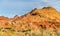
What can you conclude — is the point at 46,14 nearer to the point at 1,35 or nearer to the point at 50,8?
the point at 50,8

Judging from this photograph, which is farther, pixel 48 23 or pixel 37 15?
pixel 37 15

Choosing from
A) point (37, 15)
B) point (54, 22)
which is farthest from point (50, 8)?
point (54, 22)

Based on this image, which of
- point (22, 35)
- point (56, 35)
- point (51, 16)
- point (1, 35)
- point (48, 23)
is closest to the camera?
point (1, 35)

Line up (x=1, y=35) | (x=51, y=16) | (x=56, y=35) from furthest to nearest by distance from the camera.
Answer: (x=51, y=16), (x=56, y=35), (x=1, y=35)

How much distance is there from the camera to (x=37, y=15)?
80812 millimetres

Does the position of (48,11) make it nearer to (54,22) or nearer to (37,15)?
(37,15)

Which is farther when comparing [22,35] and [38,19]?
[38,19]

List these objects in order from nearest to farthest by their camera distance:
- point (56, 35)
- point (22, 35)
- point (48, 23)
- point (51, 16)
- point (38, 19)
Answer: point (22, 35) → point (56, 35) → point (48, 23) → point (38, 19) → point (51, 16)

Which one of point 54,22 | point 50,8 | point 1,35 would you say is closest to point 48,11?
point 50,8

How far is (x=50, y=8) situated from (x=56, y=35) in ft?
164

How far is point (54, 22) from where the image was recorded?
7225cm

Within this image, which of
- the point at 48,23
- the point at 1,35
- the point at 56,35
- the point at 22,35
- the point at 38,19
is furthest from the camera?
the point at 38,19

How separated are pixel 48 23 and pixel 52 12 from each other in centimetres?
1739

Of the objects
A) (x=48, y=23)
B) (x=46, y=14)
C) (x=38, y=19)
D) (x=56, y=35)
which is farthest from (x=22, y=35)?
(x=46, y=14)
